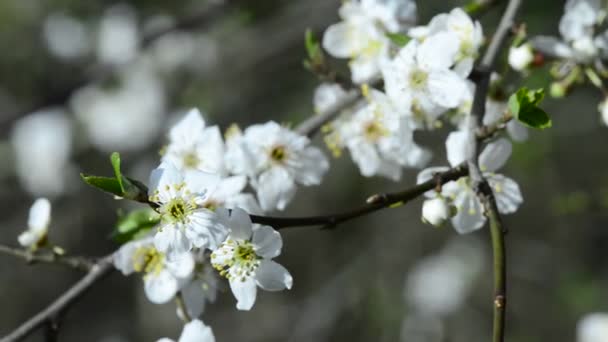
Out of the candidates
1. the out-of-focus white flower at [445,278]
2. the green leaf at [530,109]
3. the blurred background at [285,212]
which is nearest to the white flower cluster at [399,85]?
the green leaf at [530,109]

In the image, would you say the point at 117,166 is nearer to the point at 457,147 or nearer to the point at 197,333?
the point at 197,333

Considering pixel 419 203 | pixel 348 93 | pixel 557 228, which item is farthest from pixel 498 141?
pixel 557 228

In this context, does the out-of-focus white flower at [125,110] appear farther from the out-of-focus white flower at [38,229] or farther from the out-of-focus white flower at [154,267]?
the out-of-focus white flower at [154,267]

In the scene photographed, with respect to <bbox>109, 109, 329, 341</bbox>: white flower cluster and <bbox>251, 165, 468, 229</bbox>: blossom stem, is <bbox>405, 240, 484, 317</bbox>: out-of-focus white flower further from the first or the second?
<bbox>251, 165, 468, 229</bbox>: blossom stem

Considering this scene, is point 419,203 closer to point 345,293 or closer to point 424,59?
point 345,293

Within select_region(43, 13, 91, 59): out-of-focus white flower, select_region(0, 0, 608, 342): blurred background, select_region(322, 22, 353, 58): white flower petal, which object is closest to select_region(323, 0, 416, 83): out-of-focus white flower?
select_region(322, 22, 353, 58): white flower petal

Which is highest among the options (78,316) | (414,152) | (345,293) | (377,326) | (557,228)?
(414,152)
